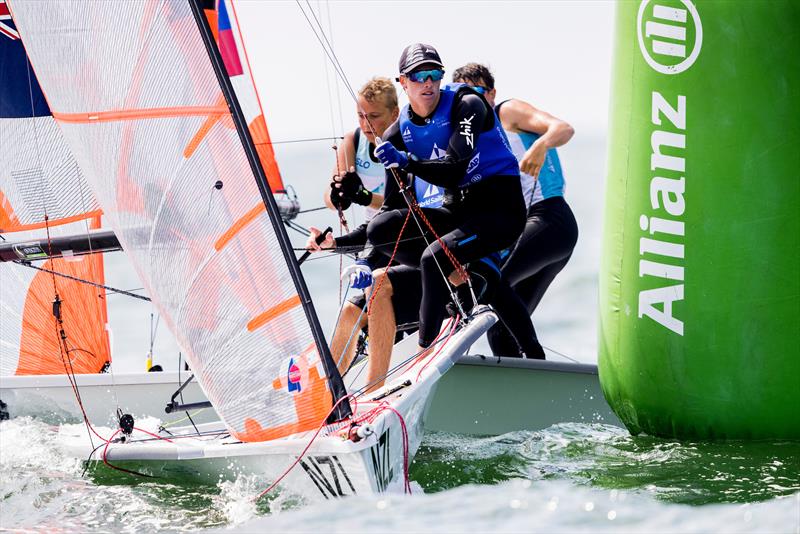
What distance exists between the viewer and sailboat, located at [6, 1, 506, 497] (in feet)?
10.9

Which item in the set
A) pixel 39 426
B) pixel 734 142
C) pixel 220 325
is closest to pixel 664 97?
pixel 734 142

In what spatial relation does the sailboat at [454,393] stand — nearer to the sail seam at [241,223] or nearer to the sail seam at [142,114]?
the sail seam at [142,114]

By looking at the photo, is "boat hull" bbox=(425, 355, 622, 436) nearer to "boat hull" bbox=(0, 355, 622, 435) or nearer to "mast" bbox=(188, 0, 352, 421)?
"boat hull" bbox=(0, 355, 622, 435)

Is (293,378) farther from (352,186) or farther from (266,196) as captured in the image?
(352,186)

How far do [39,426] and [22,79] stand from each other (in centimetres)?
152

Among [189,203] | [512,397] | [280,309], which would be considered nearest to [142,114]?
[189,203]

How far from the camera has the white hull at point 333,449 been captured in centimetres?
303

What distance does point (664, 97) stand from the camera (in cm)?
353

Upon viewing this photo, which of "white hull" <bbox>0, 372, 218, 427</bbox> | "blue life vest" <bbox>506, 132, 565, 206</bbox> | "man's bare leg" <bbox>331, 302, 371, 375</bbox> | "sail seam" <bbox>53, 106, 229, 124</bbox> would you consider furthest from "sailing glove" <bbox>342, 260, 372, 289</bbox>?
"white hull" <bbox>0, 372, 218, 427</bbox>

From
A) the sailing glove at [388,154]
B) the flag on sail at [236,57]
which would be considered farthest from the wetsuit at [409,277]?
the flag on sail at [236,57]

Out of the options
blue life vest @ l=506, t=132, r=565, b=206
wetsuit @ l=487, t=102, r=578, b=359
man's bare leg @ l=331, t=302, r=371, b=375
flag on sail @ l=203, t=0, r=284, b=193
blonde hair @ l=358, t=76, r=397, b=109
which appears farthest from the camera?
flag on sail @ l=203, t=0, r=284, b=193

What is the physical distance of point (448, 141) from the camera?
12.5 ft

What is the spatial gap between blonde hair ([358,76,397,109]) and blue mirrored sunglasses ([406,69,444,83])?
55 centimetres

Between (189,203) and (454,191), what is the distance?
0.91 m
